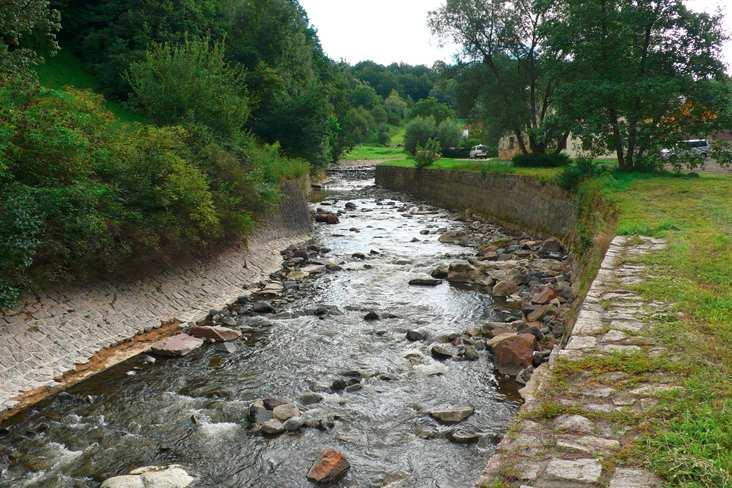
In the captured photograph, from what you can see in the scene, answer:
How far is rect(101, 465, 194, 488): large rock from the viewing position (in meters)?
6.37

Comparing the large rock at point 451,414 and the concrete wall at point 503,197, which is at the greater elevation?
the concrete wall at point 503,197

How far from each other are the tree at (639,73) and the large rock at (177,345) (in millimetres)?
17925

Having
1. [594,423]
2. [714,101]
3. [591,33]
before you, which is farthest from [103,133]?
[714,101]

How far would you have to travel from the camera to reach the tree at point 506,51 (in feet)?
109

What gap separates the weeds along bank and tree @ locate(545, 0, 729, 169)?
11.9ft

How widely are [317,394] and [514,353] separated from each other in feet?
11.0

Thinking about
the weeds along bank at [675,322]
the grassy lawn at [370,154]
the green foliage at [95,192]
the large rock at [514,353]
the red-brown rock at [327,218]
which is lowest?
the large rock at [514,353]

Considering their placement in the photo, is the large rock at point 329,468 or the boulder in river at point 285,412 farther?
the boulder in river at point 285,412

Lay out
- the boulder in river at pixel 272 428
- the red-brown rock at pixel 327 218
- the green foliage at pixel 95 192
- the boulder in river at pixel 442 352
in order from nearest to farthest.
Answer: the boulder in river at pixel 272 428 < the green foliage at pixel 95 192 < the boulder in river at pixel 442 352 < the red-brown rock at pixel 327 218

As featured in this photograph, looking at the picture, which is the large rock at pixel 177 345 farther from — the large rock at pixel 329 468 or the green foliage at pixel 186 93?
the green foliage at pixel 186 93

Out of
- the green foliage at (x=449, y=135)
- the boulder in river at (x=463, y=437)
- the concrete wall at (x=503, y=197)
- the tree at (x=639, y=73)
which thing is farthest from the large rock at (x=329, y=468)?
the green foliage at (x=449, y=135)

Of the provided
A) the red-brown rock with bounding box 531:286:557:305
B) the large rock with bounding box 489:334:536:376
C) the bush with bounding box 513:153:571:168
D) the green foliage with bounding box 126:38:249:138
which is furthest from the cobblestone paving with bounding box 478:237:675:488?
Answer: the bush with bounding box 513:153:571:168

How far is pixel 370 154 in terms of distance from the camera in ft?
303

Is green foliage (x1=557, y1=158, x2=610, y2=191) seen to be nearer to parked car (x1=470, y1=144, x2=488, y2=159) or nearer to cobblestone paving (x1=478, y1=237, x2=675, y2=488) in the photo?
cobblestone paving (x1=478, y1=237, x2=675, y2=488)
